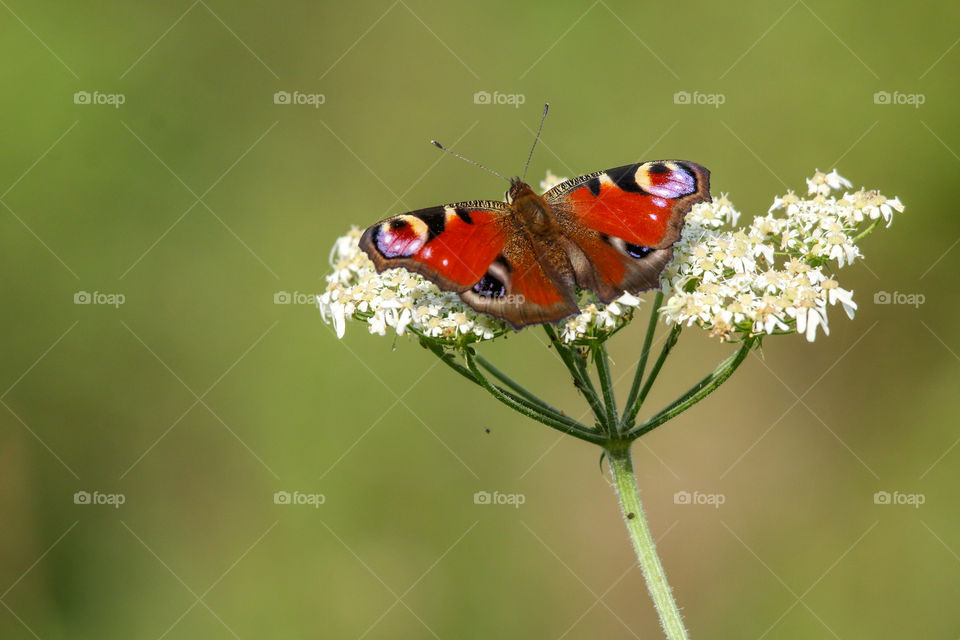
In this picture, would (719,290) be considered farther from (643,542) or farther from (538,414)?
(643,542)

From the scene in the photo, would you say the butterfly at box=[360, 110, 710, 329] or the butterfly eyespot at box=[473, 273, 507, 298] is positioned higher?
the butterfly at box=[360, 110, 710, 329]

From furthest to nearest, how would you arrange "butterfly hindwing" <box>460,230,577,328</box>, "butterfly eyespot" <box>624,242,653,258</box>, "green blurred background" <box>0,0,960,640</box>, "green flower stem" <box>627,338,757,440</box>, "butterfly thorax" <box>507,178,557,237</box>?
"green blurred background" <box>0,0,960,640</box> → "butterfly thorax" <box>507,178,557,237</box> → "butterfly eyespot" <box>624,242,653,258</box> → "butterfly hindwing" <box>460,230,577,328</box> → "green flower stem" <box>627,338,757,440</box>

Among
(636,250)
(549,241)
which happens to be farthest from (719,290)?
(549,241)

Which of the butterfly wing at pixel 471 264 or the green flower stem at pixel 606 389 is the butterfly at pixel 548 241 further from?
the green flower stem at pixel 606 389

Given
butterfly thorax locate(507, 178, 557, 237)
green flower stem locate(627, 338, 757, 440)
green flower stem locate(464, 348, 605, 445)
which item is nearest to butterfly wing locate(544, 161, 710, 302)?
butterfly thorax locate(507, 178, 557, 237)

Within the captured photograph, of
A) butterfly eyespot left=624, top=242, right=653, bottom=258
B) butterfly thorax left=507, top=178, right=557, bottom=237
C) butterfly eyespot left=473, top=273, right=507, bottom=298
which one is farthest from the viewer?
butterfly thorax left=507, top=178, right=557, bottom=237

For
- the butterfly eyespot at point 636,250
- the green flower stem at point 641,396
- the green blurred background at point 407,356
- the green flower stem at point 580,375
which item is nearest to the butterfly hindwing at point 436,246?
the green flower stem at point 580,375

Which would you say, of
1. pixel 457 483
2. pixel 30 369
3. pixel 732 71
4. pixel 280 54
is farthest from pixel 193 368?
pixel 732 71

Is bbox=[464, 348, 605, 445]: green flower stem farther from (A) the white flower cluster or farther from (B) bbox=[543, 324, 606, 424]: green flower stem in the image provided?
(A) the white flower cluster
